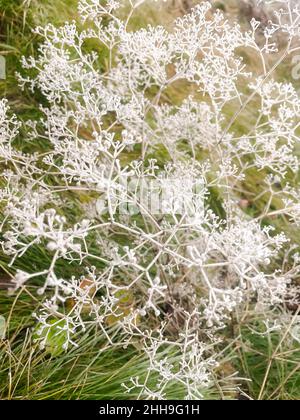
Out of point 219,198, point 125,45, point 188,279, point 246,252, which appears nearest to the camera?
point 246,252

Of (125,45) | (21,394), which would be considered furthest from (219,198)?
(21,394)

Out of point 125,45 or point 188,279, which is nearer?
point 125,45

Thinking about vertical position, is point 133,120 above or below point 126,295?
above

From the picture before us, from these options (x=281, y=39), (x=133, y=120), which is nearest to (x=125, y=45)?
(x=133, y=120)

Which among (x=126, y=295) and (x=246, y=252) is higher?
(x=246, y=252)

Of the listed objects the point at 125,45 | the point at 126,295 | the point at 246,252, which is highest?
the point at 125,45

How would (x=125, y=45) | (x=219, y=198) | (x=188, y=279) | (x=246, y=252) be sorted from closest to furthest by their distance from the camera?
(x=246, y=252) → (x=125, y=45) → (x=188, y=279) → (x=219, y=198)

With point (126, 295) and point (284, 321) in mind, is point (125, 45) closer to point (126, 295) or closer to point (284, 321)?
point (126, 295)
